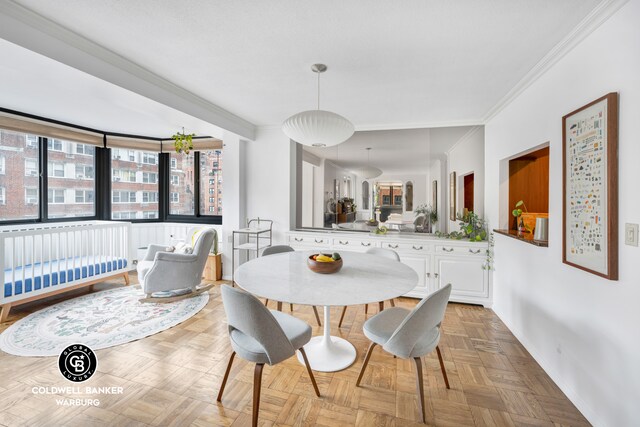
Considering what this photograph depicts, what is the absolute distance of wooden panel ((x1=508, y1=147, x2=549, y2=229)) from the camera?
2.88 metres

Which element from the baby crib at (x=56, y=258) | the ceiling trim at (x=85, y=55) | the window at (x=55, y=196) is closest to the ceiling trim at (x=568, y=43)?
the ceiling trim at (x=85, y=55)

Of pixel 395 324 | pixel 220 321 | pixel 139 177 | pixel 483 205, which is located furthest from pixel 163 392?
pixel 139 177

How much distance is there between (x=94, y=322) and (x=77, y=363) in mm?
796

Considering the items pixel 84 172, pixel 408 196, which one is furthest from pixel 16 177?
pixel 408 196

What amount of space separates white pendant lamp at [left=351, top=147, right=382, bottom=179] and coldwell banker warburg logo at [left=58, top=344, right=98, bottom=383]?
3600mm

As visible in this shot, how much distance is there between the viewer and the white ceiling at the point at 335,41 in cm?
167

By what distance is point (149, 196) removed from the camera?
517 cm

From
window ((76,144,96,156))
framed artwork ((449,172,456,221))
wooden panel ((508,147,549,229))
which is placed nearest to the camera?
wooden panel ((508,147,549,229))

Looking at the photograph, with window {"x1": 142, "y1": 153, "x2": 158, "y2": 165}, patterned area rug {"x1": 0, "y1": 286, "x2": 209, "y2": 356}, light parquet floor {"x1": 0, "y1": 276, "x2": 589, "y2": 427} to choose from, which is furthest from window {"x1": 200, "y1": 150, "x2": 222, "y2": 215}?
light parquet floor {"x1": 0, "y1": 276, "x2": 589, "y2": 427}

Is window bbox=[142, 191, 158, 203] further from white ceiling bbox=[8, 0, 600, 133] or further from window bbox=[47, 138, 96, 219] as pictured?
white ceiling bbox=[8, 0, 600, 133]

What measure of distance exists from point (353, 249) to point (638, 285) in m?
2.79

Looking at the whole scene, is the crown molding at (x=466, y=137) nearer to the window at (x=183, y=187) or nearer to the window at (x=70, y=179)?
the window at (x=183, y=187)

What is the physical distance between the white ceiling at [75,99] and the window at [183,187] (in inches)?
19.8

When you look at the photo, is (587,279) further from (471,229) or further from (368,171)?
(368,171)
